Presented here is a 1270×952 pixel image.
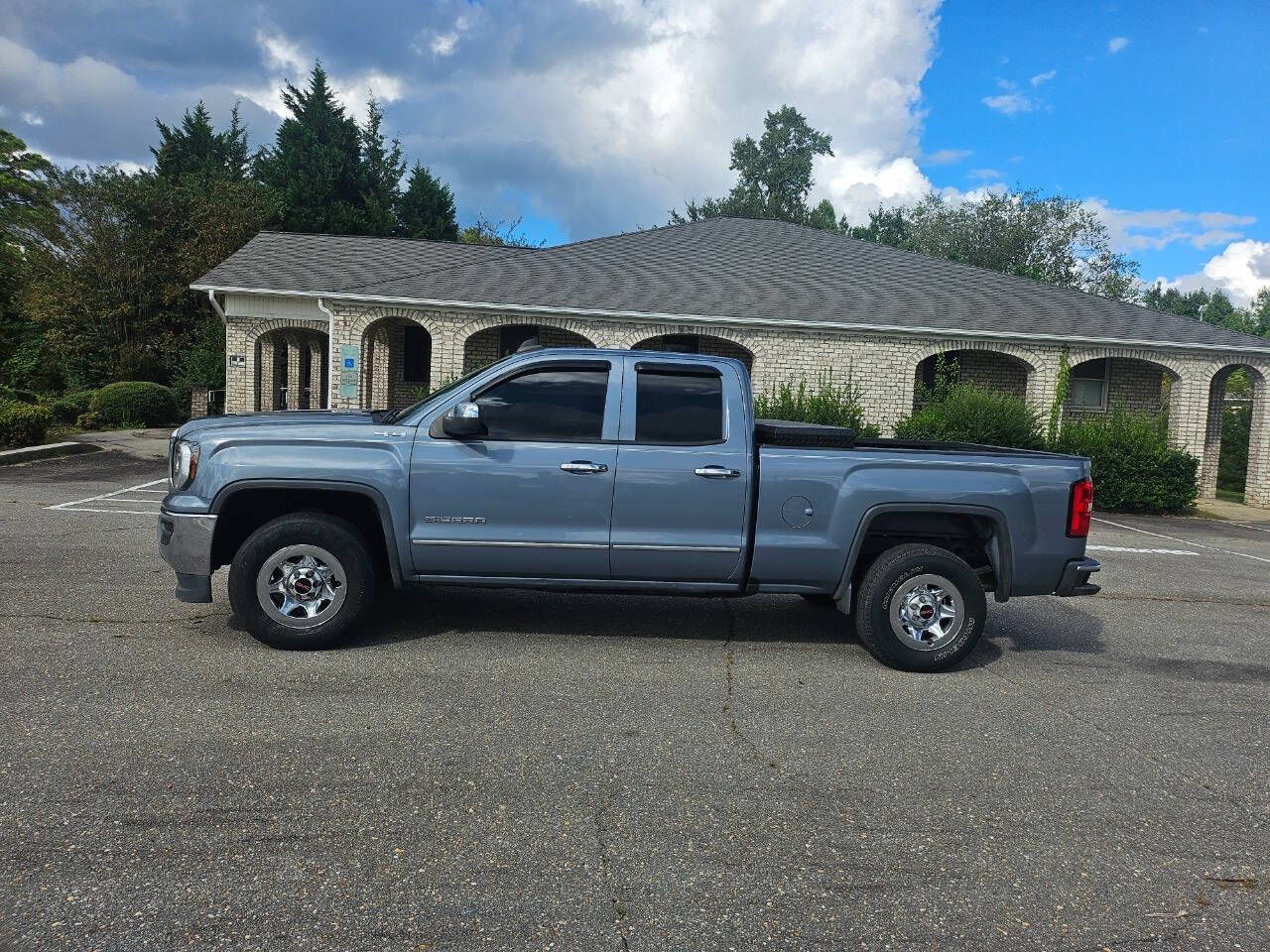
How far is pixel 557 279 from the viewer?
20312 millimetres

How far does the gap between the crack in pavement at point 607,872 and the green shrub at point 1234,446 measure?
2359 centimetres

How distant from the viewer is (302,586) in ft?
18.4

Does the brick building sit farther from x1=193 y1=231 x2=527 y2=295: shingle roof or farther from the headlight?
the headlight

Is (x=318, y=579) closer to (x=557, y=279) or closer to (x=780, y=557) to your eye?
(x=780, y=557)

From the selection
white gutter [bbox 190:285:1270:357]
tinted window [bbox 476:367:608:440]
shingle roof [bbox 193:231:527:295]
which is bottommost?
tinted window [bbox 476:367:608:440]

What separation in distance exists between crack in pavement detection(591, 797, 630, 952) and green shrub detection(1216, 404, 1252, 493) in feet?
77.4

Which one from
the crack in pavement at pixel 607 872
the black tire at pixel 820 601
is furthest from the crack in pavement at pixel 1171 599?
the crack in pavement at pixel 607 872

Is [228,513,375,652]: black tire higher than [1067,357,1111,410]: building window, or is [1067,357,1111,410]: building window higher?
[1067,357,1111,410]: building window

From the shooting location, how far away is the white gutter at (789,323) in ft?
61.8

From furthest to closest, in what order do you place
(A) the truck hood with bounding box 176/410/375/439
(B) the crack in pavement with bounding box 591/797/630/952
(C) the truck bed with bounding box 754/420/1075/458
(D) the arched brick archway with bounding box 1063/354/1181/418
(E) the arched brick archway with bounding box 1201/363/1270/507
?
1. (D) the arched brick archway with bounding box 1063/354/1181/418
2. (E) the arched brick archway with bounding box 1201/363/1270/507
3. (C) the truck bed with bounding box 754/420/1075/458
4. (A) the truck hood with bounding box 176/410/375/439
5. (B) the crack in pavement with bounding box 591/797/630/952

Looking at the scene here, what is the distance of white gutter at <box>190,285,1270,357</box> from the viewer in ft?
61.8

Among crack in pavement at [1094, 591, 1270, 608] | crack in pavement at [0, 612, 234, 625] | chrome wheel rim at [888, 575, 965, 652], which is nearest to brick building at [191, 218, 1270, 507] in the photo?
crack in pavement at [1094, 591, 1270, 608]

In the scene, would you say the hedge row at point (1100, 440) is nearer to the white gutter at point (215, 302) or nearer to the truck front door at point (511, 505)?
the truck front door at point (511, 505)

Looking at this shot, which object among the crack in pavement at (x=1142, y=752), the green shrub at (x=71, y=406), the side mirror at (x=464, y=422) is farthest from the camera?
the green shrub at (x=71, y=406)
